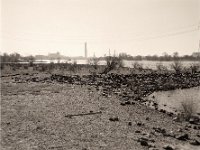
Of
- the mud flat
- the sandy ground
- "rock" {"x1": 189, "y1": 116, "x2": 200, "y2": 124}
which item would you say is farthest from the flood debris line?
"rock" {"x1": 189, "y1": 116, "x2": 200, "y2": 124}

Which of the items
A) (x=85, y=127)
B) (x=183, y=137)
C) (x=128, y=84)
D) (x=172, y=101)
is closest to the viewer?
(x=183, y=137)

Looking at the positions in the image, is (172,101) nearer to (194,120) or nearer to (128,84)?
(128,84)

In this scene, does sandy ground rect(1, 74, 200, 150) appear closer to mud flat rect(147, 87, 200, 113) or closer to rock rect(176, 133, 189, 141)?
rock rect(176, 133, 189, 141)

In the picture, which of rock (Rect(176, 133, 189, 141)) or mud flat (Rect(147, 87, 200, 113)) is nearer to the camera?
rock (Rect(176, 133, 189, 141))

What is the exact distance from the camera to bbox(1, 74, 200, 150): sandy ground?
7.56 meters

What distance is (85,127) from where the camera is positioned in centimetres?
912

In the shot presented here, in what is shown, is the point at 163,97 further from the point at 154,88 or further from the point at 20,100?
the point at 20,100

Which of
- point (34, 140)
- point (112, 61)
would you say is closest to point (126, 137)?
point (34, 140)

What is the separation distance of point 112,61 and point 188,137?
3092 centimetres

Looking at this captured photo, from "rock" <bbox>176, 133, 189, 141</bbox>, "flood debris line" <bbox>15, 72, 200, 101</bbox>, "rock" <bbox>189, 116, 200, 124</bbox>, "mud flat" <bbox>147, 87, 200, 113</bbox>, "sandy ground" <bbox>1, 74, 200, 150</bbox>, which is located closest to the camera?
"sandy ground" <bbox>1, 74, 200, 150</bbox>

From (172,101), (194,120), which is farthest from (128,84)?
(194,120)

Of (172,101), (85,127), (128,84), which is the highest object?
(128,84)

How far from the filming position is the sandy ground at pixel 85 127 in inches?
298

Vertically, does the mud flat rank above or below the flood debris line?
below
